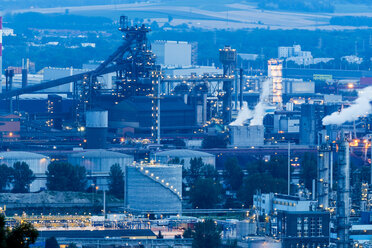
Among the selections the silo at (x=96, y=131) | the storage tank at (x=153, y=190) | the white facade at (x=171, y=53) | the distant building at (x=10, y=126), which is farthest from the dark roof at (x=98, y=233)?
the white facade at (x=171, y=53)

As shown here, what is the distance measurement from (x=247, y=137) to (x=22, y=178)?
14.3 metres

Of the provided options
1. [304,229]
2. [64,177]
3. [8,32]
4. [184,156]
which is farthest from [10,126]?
[8,32]

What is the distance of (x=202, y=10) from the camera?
152m

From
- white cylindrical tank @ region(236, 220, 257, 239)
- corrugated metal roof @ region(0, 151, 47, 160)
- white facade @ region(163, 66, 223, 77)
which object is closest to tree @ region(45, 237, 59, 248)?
white cylindrical tank @ region(236, 220, 257, 239)

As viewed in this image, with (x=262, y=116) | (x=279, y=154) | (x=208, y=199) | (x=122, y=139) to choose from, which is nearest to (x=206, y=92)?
(x=262, y=116)

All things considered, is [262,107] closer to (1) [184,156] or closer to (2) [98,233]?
(1) [184,156]

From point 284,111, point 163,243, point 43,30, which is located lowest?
point 163,243

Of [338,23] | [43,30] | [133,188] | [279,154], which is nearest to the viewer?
[133,188]

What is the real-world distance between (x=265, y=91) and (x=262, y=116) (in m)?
13.0

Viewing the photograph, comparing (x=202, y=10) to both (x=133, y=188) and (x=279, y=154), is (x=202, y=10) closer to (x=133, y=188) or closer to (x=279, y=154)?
(x=279, y=154)

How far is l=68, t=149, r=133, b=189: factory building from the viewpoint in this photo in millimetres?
49438

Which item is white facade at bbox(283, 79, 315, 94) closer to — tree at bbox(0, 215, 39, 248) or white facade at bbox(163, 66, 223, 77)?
white facade at bbox(163, 66, 223, 77)

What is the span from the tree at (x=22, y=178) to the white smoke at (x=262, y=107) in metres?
16.6

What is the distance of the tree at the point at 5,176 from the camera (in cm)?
4603
